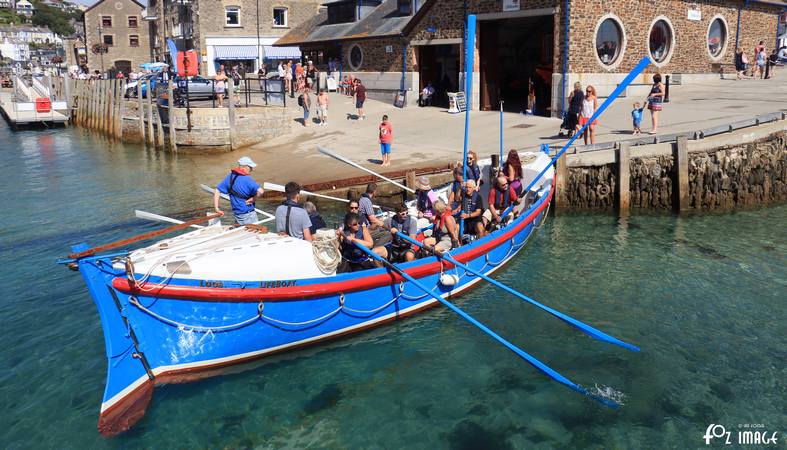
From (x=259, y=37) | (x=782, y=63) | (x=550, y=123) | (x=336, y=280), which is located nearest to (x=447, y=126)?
(x=550, y=123)

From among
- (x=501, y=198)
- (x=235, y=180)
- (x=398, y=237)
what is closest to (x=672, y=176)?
(x=501, y=198)

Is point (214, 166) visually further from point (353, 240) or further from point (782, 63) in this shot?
point (782, 63)

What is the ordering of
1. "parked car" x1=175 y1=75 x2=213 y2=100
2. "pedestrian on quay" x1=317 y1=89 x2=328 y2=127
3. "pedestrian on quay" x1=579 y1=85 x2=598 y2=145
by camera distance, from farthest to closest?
"parked car" x1=175 y1=75 x2=213 y2=100 → "pedestrian on quay" x1=317 y1=89 x2=328 y2=127 → "pedestrian on quay" x1=579 y1=85 x2=598 y2=145

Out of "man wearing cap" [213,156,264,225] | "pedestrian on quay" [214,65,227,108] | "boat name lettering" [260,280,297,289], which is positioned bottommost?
"boat name lettering" [260,280,297,289]

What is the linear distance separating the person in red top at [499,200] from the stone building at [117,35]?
60443mm

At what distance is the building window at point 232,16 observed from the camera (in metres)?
47.6

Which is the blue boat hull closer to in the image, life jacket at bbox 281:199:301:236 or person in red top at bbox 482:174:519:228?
life jacket at bbox 281:199:301:236

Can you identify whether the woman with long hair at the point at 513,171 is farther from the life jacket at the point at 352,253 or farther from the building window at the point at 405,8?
the building window at the point at 405,8

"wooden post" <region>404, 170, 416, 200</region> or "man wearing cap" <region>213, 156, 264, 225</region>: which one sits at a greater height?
"man wearing cap" <region>213, 156, 264, 225</region>

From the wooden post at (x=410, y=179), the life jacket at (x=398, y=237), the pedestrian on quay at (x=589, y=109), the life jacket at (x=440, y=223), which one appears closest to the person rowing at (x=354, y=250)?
the life jacket at (x=398, y=237)

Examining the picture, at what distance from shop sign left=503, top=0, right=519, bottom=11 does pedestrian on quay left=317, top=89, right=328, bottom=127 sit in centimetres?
783

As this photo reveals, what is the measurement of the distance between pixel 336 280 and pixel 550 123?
16.1 meters

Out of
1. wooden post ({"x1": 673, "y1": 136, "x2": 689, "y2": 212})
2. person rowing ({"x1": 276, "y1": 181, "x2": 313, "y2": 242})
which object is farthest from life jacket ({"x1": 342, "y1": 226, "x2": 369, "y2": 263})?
wooden post ({"x1": 673, "y1": 136, "x2": 689, "y2": 212})

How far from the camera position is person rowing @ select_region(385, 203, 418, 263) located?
35.3ft
